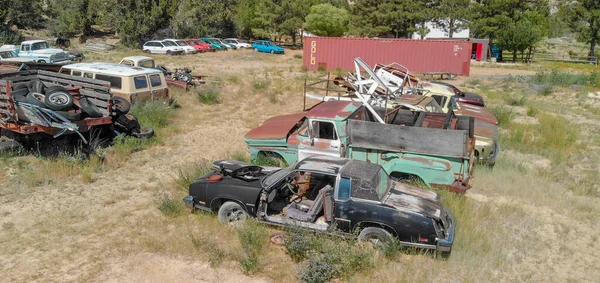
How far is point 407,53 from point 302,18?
22912 millimetres

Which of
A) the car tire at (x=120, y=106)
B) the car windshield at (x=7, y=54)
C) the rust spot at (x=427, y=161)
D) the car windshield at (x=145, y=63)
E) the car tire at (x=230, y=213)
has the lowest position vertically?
the car tire at (x=230, y=213)

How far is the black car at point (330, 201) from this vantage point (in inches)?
263

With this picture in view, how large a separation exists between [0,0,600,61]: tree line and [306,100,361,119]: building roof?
35.1 m

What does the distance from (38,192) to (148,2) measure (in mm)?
36564

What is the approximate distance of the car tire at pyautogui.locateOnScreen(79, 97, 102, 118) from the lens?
35.9 feet

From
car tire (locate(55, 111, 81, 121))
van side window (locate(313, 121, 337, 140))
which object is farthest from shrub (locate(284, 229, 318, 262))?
car tire (locate(55, 111, 81, 121))

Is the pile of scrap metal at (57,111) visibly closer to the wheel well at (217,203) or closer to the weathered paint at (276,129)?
the weathered paint at (276,129)

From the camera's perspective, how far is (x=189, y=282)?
6.28 m

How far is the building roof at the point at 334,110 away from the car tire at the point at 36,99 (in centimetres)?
574

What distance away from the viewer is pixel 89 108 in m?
11.0

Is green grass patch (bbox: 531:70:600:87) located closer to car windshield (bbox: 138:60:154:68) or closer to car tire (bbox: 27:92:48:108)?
car windshield (bbox: 138:60:154:68)

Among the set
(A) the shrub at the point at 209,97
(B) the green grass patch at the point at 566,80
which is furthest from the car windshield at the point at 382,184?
(B) the green grass patch at the point at 566,80

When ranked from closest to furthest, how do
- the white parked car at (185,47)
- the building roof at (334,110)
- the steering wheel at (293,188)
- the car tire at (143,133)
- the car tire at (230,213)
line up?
the car tire at (230,213), the steering wheel at (293,188), the building roof at (334,110), the car tire at (143,133), the white parked car at (185,47)

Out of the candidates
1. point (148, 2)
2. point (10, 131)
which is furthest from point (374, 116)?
point (148, 2)
